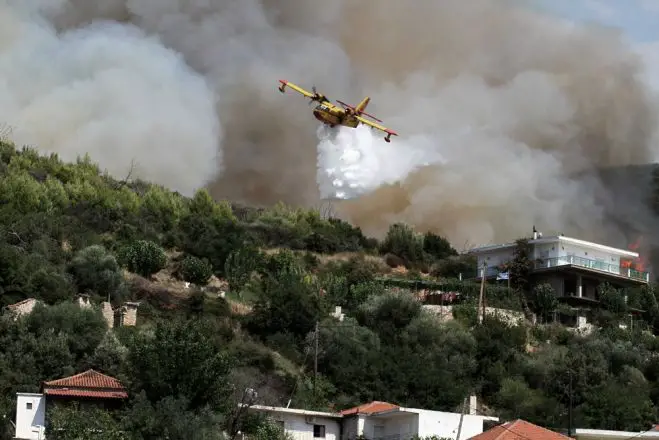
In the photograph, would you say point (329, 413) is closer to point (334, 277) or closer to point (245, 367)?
point (245, 367)

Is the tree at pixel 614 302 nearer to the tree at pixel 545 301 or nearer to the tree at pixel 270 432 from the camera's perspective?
the tree at pixel 545 301

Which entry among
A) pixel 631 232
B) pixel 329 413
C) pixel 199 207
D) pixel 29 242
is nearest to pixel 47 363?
pixel 329 413

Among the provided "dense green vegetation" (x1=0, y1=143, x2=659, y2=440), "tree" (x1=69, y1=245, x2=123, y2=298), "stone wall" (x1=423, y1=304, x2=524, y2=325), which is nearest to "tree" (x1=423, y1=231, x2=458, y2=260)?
"dense green vegetation" (x1=0, y1=143, x2=659, y2=440)

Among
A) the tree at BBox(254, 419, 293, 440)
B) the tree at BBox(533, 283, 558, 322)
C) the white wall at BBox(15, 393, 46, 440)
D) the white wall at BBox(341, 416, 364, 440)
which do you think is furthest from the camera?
the tree at BBox(533, 283, 558, 322)

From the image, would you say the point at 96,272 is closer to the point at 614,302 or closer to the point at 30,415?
the point at 30,415

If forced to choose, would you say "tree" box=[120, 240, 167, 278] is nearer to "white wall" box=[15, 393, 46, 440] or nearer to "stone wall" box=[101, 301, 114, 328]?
"stone wall" box=[101, 301, 114, 328]

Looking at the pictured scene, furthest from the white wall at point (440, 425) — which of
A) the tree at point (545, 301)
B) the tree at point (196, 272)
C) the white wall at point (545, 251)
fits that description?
the white wall at point (545, 251)
